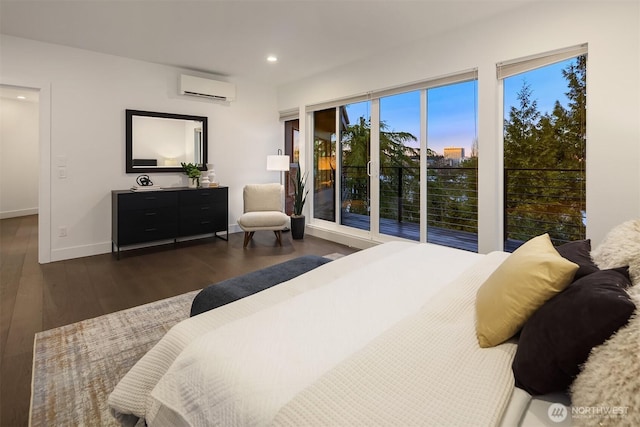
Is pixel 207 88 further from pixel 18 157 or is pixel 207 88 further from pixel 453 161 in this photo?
pixel 18 157

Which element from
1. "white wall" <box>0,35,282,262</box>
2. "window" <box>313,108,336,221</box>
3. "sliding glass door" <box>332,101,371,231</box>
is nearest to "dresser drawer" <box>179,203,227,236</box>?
"white wall" <box>0,35,282,262</box>

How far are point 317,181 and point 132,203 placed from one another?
2.77 metres

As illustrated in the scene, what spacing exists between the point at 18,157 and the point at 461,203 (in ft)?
28.7

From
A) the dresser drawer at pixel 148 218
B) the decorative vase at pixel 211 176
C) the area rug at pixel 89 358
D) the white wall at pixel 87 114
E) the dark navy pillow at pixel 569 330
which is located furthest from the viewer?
the decorative vase at pixel 211 176

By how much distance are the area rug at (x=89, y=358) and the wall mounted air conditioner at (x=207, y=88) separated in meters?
3.34

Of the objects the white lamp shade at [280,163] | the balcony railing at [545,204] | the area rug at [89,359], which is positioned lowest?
the area rug at [89,359]

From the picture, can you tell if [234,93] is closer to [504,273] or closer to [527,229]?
[527,229]

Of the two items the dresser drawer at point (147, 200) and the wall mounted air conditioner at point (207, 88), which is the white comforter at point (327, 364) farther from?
the wall mounted air conditioner at point (207, 88)

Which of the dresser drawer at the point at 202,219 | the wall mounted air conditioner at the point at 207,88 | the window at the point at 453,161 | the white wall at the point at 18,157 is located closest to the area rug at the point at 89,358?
the dresser drawer at the point at 202,219

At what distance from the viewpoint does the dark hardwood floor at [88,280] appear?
2.00m

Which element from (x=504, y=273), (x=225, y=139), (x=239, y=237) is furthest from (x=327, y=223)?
(x=504, y=273)

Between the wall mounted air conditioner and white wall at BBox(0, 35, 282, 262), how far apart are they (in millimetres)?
Answer: 166

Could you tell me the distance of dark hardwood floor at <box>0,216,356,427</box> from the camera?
200cm

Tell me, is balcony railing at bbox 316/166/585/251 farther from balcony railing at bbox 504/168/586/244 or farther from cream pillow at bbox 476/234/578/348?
cream pillow at bbox 476/234/578/348
